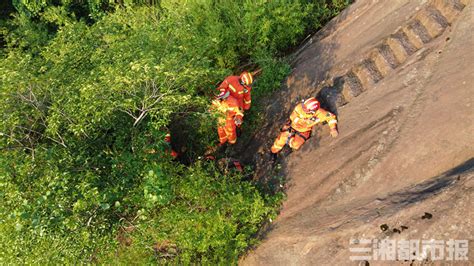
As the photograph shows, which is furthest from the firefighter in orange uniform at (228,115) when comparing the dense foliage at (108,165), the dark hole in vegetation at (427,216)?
the dark hole in vegetation at (427,216)

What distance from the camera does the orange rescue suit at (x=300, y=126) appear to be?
772 cm

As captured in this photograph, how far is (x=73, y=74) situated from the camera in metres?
6.70

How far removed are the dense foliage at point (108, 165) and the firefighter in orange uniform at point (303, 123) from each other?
1.71 m

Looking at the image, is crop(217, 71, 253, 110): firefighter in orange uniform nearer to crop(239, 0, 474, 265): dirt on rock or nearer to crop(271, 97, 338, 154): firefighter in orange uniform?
crop(271, 97, 338, 154): firefighter in orange uniform

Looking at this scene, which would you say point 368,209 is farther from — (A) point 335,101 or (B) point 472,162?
(A) point 335,101

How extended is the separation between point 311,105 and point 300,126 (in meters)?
0.78

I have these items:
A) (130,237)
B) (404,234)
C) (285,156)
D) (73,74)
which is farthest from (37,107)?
(404,234)

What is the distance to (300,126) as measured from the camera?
8.12 m

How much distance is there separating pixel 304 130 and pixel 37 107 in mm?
5936

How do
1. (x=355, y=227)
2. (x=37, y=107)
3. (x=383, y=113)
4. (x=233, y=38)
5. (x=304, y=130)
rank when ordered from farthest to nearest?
(x=233, y=38)
(x=304, y=130)
(x=383, y=113)
(x=355, y=227)
(x=37, y=107)

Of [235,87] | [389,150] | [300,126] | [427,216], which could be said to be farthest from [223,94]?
[427,216]

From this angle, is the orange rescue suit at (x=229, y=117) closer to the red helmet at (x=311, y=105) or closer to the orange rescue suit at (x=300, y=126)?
the orange rescue suit at (x=300, y=126)

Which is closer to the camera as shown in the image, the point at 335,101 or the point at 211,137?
the point at 335,101

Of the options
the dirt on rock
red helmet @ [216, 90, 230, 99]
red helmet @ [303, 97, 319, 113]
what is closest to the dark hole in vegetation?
the dirt on rock
